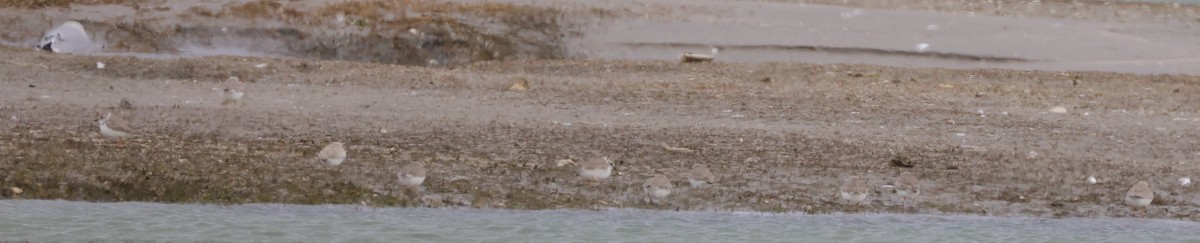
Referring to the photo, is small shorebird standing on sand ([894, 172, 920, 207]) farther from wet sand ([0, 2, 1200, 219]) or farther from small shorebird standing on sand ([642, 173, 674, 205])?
small shorebird standing on sand ([642, 173, 674, 205])

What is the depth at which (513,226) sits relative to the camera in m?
7.43

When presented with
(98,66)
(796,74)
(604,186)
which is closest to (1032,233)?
(604,186)

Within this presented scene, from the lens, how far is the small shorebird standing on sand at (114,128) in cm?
904

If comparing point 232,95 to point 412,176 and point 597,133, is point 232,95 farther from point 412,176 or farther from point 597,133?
point 412,176

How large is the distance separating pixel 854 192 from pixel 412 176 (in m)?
2.00

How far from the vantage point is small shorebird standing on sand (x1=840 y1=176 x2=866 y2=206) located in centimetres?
802

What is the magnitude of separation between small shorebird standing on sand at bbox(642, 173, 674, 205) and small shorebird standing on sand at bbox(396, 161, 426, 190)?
1.03 m

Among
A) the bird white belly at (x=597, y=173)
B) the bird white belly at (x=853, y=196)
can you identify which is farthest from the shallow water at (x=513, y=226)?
the bird white belly at (x=597, y=173)

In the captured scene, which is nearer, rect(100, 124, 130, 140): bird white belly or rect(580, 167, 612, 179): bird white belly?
rect(580, 167, 612, 179): bird white belly

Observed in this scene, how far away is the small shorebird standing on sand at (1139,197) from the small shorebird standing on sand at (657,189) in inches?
83.5

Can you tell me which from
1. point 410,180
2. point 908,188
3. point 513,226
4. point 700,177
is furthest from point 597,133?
point 513,226

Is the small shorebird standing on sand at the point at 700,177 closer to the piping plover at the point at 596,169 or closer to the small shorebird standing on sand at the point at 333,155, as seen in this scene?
the piping plover at the point at 596,169

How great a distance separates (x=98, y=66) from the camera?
1269cm

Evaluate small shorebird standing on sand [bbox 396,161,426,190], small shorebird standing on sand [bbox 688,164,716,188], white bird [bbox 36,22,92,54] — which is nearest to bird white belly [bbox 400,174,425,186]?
small shorebird standing on sand [bbox 396,161,426,190]
